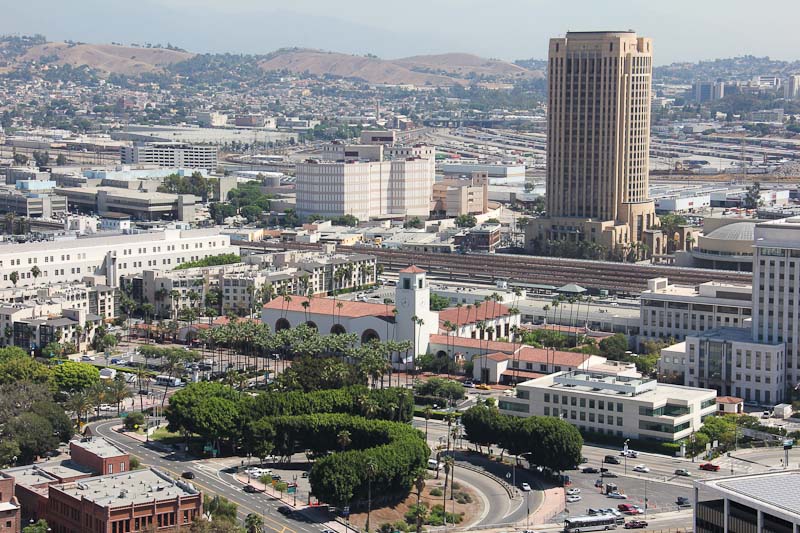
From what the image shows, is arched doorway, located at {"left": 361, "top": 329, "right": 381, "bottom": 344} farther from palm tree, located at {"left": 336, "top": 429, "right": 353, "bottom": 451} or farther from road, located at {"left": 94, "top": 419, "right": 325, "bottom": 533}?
palm tree, located at {"left": 336, "top": 429, "right": 353, "bottom": 451}

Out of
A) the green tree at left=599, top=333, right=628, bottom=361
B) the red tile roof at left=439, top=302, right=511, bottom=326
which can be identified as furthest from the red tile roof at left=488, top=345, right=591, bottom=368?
the red tile roof at left=439, top=302, right=511, bottom=326

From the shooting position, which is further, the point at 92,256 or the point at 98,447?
the point at 92,256

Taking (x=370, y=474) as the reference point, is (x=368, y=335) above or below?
above

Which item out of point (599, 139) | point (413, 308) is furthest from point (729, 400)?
point (599, 139)

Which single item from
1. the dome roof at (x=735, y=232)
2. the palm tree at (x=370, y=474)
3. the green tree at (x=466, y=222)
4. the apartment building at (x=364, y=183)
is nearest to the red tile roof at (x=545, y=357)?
the palm tree at (x=370, y=474)

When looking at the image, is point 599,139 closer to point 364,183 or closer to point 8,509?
point 364,183

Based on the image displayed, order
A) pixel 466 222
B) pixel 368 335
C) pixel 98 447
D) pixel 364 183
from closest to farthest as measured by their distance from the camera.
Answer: pixel 98 447
pixel 368 335
pixel 466 222
pixel 364 183

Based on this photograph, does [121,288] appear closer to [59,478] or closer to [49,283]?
[49,283]
